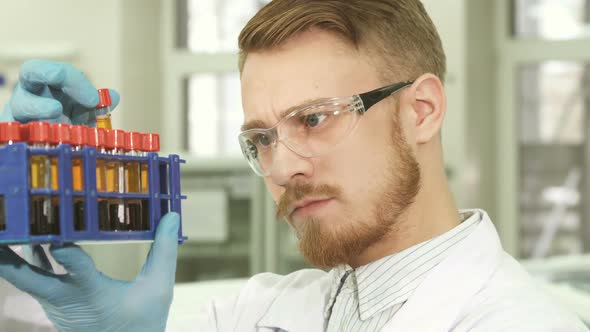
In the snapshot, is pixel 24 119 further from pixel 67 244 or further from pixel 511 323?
pixel 511 323

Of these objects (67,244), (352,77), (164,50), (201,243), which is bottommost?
(201,243)

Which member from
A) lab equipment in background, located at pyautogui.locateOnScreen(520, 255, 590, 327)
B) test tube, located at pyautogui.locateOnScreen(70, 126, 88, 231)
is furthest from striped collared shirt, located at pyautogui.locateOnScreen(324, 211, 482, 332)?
lab equipment in background, located at pyautogui.locateOnScreen(520, 255, 590, 327)

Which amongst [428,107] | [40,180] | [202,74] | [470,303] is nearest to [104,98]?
[40,180]

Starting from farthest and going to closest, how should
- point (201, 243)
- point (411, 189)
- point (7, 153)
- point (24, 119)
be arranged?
point (201, 243) → point (411, 189) → point (24, 119) → point (7, 153)

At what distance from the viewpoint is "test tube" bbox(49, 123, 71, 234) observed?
0.85 metres

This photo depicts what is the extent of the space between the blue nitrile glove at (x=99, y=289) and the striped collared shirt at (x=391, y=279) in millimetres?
378

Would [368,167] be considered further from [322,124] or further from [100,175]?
[100,175]

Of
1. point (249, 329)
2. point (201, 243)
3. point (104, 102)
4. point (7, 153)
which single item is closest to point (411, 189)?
point (249, 329)

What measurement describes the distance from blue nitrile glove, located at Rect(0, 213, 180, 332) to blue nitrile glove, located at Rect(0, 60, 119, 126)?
278 millimetres

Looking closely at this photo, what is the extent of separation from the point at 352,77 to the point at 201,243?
2.62m

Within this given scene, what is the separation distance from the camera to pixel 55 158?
2.83 feet

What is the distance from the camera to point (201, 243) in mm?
3639

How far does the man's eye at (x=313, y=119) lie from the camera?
1.18 m

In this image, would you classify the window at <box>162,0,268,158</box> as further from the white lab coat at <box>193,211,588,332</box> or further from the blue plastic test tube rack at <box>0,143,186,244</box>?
the blue plastic test tube rack at <box>0,143,186,244</box>
